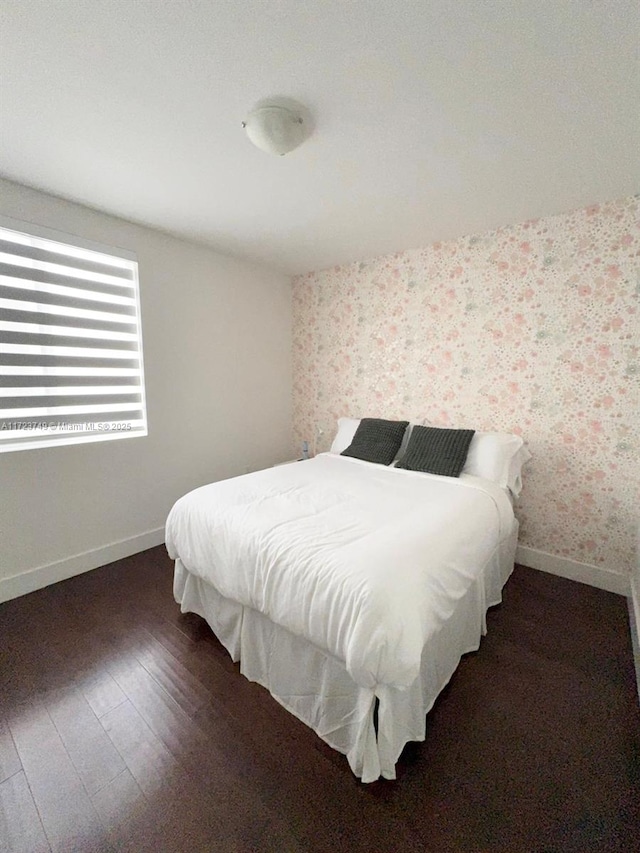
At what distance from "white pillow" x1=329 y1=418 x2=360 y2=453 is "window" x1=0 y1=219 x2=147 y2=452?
5.15 feet

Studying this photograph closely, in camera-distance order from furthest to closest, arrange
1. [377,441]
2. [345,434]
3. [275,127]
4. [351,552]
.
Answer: [345,434] → [377,441] → [275,127] → [351,552]

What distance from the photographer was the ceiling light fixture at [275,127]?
4.33 ft

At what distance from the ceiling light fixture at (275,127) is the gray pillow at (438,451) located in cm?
187

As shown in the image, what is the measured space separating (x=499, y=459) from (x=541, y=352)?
2.55 feet

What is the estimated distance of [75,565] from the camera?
89.2 inches

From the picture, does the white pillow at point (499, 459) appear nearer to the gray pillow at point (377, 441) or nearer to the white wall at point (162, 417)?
the gray pillow at point (377, 441)

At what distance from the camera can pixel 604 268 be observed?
2025 millimetres

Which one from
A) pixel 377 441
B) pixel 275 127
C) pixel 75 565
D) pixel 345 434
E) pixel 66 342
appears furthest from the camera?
pixel 345 434

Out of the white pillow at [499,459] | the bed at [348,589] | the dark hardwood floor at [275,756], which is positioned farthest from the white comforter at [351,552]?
the dark hardwood floor at [275,756]

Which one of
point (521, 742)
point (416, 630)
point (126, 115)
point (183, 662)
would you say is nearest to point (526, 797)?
point (521, 742)

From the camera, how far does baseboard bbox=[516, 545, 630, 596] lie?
2.12m

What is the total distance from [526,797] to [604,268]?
2.55 meters

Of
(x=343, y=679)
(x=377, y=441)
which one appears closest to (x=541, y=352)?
(x=377, y=441)

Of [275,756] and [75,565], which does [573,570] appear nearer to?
[275,756]
